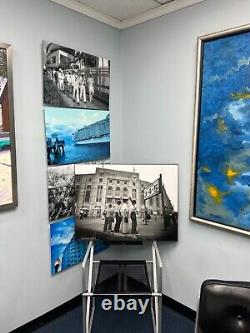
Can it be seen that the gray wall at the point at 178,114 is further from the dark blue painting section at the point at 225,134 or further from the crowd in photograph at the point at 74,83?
the crowd in photograph at the point at 74,83

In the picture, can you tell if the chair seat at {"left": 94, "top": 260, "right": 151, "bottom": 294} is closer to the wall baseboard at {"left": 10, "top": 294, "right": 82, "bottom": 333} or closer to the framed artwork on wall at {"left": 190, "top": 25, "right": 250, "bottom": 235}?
the wall baseboard at {"left": 10, "top": 294, "right": 82, "bottom": 333}

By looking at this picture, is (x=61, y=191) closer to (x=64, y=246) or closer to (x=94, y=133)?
(x=64, y=246)

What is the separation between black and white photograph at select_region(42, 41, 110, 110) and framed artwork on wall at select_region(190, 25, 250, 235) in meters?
0.79

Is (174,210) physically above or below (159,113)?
below

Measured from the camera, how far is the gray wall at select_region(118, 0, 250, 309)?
179 centimetres

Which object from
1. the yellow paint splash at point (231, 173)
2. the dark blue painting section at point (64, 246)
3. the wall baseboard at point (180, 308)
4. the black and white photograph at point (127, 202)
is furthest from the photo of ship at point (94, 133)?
the wall baseboard at point (180, 308)

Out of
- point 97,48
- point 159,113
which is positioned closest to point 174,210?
point 159,113

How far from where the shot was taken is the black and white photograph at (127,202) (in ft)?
6.39

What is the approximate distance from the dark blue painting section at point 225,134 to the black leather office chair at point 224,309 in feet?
1.67

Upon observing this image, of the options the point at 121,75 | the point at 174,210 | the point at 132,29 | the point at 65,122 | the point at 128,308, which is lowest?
the point at 128,308

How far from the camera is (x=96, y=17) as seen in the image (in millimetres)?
2105

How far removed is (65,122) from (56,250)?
0.97 meters

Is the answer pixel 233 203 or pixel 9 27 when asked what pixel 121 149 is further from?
pixel 9 27

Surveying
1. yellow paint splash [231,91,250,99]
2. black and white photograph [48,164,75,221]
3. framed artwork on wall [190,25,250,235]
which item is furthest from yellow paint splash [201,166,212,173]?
black and white photograph [48,164,75,221]
